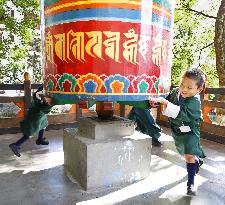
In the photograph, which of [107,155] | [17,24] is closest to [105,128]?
[107,155]

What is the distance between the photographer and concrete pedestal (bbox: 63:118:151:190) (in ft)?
12.8

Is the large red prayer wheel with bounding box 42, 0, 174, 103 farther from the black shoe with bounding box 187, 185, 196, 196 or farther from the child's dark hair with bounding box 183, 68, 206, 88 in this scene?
the black shoe with bounding box 187, 185, 196, 196

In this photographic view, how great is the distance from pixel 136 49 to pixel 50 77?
1.13m

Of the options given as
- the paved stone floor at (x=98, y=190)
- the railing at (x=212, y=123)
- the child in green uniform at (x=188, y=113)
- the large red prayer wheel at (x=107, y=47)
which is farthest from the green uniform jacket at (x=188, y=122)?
the railing at (x=212, y=123)

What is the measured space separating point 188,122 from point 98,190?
4.72 ft

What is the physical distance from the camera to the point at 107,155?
13.1 feet

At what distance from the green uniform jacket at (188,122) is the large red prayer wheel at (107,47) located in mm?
410

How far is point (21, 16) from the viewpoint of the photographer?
1324cm

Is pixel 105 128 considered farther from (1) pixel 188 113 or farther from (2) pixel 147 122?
(2) pixel 147 122

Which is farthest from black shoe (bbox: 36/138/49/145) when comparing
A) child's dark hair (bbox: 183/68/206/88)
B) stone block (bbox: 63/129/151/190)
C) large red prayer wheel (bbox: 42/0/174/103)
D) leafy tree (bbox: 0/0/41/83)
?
leafy tree (bbox: 0/0/41/83)

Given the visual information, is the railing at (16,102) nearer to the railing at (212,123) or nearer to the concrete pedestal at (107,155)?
the concrete pedestal at (107,155)

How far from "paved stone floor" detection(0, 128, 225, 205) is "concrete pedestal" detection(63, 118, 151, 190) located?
0.13 m

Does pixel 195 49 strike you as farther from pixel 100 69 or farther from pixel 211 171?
pixel 100 69

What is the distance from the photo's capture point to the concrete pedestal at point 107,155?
3900 mm
